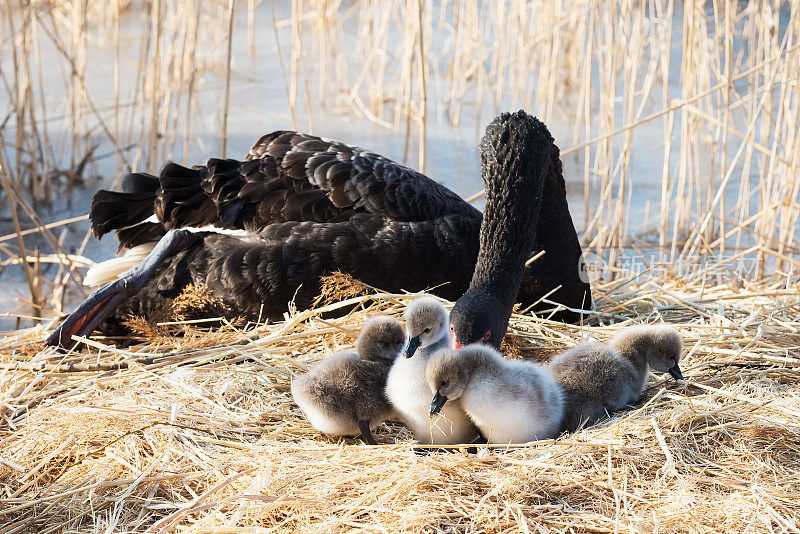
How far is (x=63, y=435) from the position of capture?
237 centimetres

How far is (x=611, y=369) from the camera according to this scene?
247 cm

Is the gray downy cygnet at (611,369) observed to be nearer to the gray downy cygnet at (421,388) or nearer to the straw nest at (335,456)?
the straw nest at (335,456)

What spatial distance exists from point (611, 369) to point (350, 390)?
75 cm

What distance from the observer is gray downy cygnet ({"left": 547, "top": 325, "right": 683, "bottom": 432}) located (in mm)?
2424

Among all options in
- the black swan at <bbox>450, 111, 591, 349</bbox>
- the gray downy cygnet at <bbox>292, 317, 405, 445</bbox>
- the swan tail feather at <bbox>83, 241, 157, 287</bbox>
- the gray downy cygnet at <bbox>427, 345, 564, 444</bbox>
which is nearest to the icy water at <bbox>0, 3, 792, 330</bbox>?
the swan tail feather at <bbox>83, 241, 157, 287</bbox>

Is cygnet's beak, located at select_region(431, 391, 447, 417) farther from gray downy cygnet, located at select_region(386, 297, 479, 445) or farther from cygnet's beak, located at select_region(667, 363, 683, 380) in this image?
cygnet's beak, located at select_region(667, 363, 683, 380)

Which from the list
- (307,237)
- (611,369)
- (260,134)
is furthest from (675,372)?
(260,134)

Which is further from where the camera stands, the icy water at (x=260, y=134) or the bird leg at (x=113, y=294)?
the icy water at (x=260, y=134)

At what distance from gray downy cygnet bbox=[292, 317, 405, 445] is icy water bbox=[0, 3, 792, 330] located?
3.45 m

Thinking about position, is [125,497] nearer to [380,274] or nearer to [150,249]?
[380,274]

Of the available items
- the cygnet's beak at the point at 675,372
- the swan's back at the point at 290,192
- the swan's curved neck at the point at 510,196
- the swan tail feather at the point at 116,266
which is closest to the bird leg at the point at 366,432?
the swan's curved neck at the point at 510,196

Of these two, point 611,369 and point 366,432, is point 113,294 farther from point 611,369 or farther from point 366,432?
point 611,369

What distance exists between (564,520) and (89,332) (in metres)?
2.18

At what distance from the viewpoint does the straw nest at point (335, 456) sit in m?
1.91
